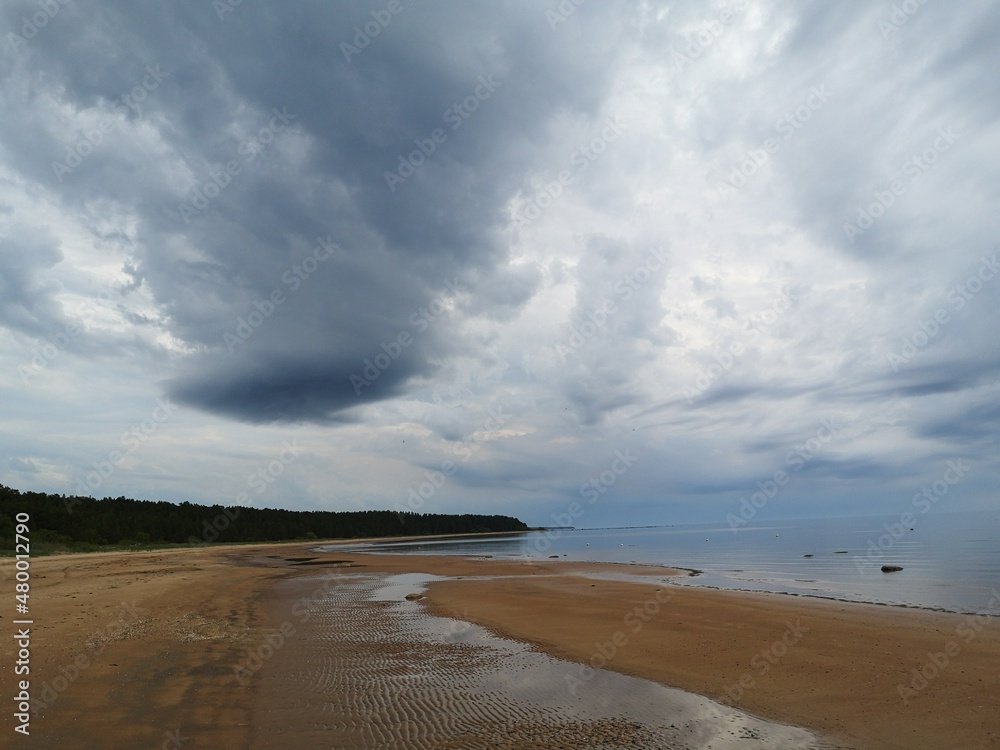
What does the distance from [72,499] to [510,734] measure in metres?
121

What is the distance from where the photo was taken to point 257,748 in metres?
8.23

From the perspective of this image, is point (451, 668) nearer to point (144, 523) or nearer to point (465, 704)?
point (465, 704)

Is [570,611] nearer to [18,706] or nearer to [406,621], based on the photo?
[406,621]

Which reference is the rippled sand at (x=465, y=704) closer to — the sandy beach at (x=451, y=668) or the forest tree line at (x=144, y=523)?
the sandy beach at (x=451, y=668)

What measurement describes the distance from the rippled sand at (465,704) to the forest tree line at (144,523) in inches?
2617

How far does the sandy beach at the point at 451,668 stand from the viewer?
9039mm

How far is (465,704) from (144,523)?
111 metres

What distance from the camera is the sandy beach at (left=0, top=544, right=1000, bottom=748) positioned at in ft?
29.7

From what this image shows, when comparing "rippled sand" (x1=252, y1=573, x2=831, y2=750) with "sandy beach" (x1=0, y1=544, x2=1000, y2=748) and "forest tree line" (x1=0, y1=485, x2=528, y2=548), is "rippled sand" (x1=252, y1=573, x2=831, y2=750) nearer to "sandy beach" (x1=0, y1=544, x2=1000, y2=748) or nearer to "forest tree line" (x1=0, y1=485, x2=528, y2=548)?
"sandy beach" (x1=0, y1=544, x2=1000, y2=748)

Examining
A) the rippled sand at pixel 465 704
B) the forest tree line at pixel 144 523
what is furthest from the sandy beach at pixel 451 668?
the forest tree line at pixel 144 523

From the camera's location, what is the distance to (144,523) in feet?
325

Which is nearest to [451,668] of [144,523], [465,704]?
[465,704]

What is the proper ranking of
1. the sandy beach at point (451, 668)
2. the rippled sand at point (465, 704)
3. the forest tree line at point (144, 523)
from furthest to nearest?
the forest tree line at point (144, 523) → the sandy beach at point (451, 668) → the rippled sand at point (465, 704)

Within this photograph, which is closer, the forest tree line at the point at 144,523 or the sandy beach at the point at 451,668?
the sandy beach at the point at 451,668
